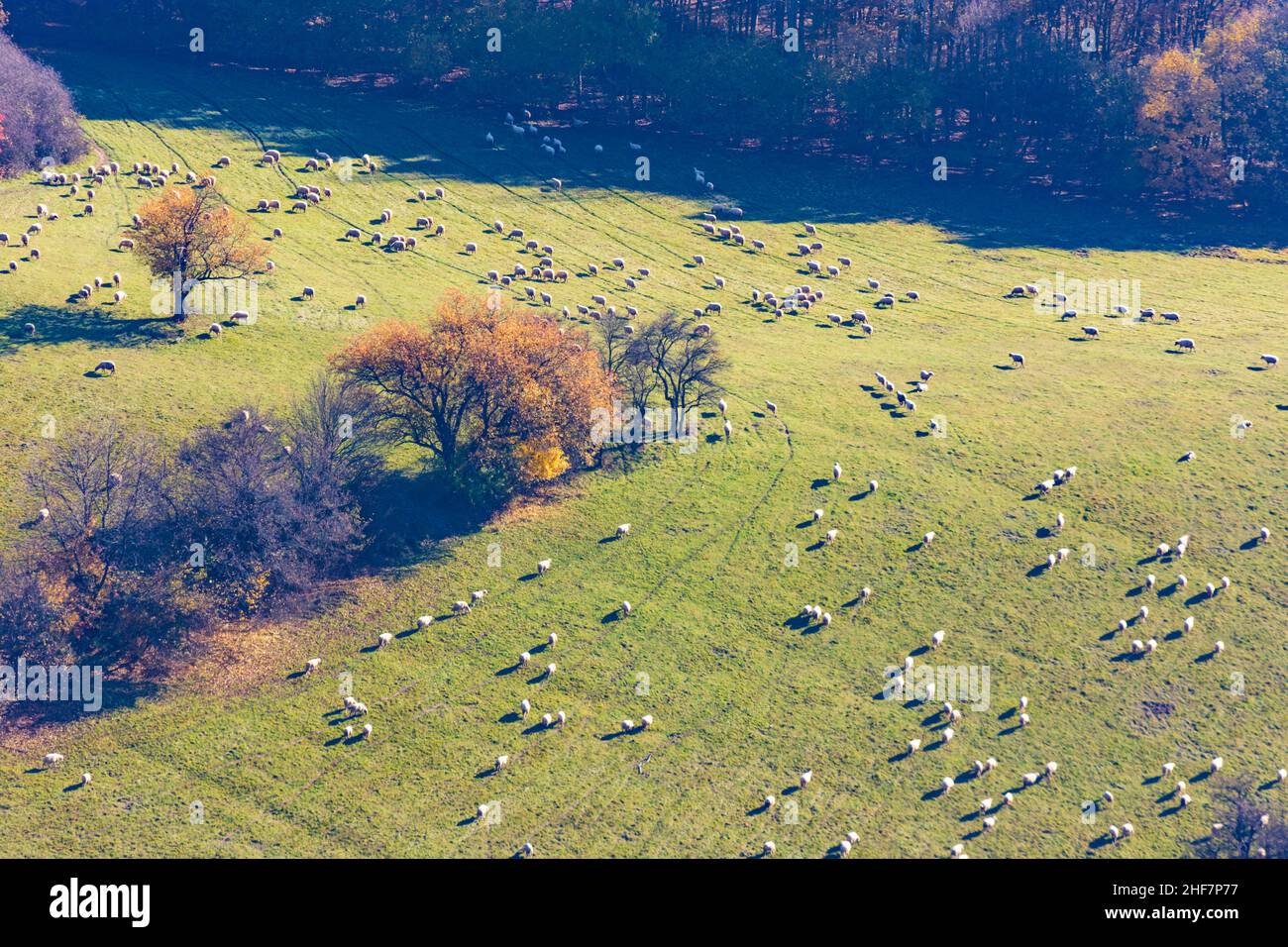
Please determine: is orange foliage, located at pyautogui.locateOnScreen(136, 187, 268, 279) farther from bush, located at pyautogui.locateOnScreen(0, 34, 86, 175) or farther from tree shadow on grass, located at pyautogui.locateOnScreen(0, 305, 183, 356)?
bush, located at pyautogui.locateOnScreen(0, 34, 86, 175)

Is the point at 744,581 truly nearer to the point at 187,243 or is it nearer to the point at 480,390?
the point at 480,390

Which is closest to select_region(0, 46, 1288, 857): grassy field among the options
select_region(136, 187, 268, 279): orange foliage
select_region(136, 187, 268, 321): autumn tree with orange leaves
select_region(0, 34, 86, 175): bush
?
select_region(0, 34, 86, 175): bush

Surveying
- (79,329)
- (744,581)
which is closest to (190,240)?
(79,329)

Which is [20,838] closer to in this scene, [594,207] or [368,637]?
[368,637]

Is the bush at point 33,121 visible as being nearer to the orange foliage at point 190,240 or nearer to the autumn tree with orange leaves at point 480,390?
the orange foliage at point 190,240

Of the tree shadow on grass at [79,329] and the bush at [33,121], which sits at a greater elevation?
the bush at [33,121]

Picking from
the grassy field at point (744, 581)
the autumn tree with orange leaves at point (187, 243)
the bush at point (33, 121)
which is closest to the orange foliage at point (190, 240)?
the autumn tree with orange leaves at point (187, 243)

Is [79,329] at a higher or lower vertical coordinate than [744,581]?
higher
